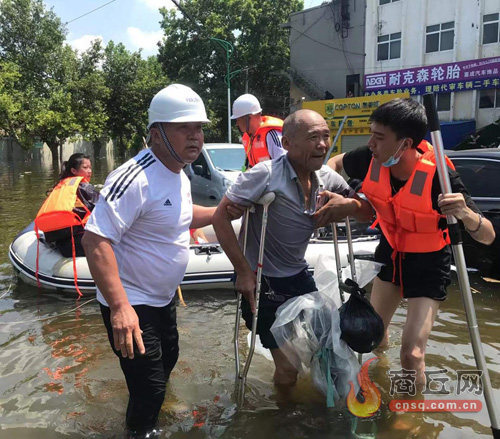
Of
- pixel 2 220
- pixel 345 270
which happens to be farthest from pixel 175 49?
pixel 345 270

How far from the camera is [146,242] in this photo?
8.21 feet

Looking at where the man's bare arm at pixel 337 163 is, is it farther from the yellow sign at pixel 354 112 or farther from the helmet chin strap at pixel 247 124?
the yellow sign at pixel 354 112

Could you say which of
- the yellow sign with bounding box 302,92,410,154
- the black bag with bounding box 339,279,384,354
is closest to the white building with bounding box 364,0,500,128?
the yellow sign with bounding box 302,92,410,154

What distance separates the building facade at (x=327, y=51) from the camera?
28.8 metres

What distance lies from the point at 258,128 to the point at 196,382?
294cm

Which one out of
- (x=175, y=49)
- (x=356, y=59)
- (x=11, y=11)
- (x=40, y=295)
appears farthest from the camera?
(x=175, y=49)

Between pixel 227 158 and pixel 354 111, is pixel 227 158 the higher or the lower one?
the lower one

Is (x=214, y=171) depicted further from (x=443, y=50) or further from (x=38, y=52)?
(x=38, y=52)

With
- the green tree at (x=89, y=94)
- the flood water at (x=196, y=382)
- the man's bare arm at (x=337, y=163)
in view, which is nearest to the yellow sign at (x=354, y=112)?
the green tree at (x=89, y=94)

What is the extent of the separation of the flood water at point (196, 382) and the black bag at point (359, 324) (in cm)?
68

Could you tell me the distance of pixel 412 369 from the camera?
3055 millimetres

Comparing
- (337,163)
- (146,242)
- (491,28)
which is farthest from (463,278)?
(491,28)

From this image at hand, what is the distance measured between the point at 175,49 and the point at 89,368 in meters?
37.5

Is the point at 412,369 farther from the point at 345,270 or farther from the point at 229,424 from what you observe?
the point at 229,424
